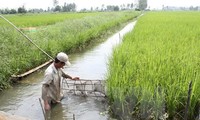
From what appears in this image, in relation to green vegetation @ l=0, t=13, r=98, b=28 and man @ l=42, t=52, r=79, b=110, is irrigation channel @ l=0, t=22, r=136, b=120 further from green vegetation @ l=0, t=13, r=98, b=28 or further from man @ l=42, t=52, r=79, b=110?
green vegetation @ l=0, t=13, r=98, b=28

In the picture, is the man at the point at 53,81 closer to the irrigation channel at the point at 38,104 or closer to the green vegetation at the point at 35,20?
the irrigation channel at the point at 38,104

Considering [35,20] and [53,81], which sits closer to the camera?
[53,81]

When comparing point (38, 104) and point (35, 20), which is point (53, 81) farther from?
point (35, 20)

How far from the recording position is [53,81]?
14.9 ft

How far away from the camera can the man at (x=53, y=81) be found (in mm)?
4264

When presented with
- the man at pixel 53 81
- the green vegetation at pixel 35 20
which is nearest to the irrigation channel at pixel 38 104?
the man at pixel 53 81

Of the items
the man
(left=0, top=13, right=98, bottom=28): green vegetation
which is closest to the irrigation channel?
the man

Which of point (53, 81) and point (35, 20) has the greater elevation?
point (53, 81)

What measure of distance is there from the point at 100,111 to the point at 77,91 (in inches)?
33.1

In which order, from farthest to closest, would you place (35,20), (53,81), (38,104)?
(35,20) < (38,104) < (53,81)

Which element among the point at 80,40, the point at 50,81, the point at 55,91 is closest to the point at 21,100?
the point at 55,91

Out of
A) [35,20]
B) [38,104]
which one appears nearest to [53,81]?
[38,104]

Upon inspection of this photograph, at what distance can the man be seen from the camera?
426 cm

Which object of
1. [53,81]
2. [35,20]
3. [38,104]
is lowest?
[38,104]
